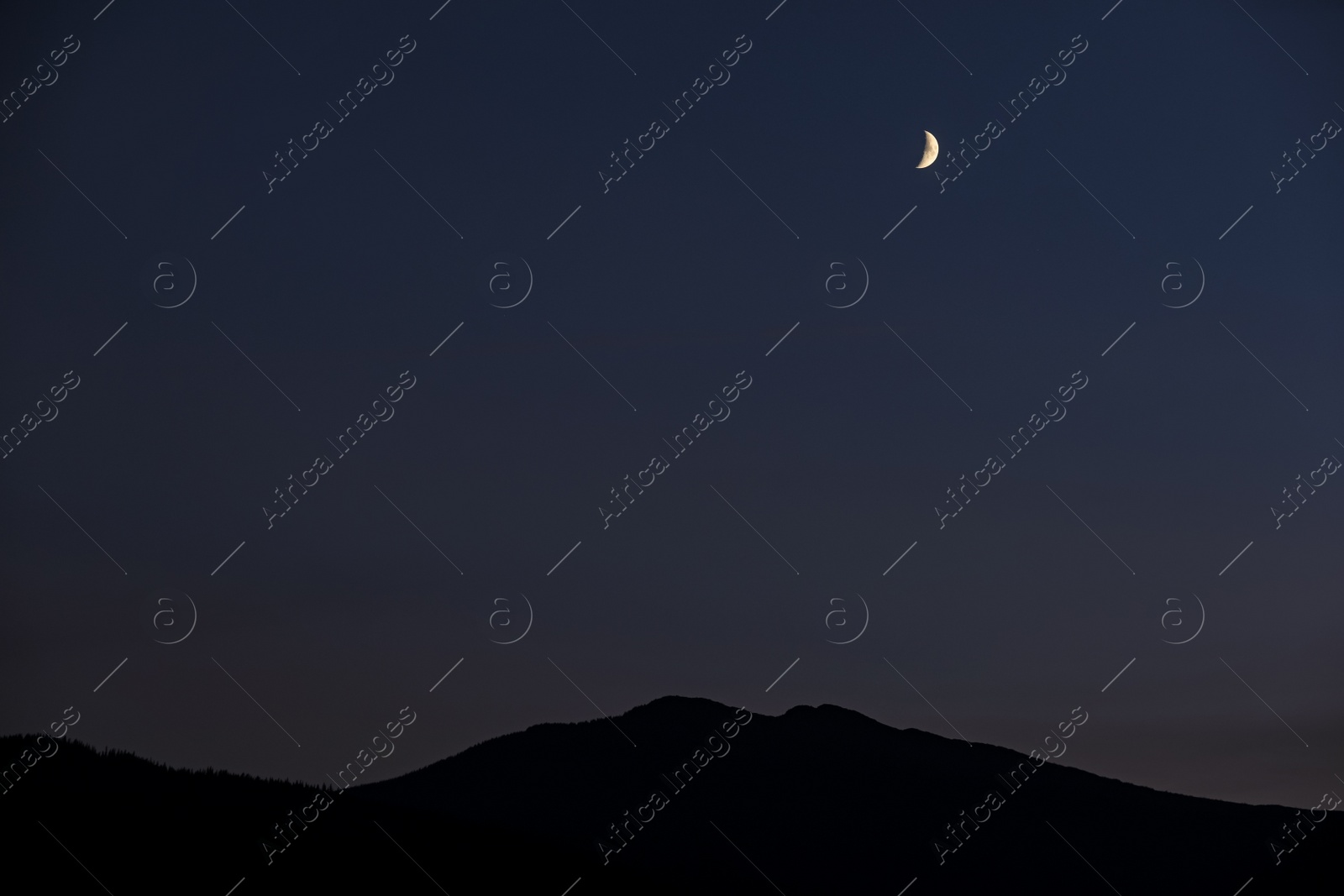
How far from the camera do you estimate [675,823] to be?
201 feet

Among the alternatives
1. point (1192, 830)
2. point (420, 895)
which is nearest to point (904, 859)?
point (1192, 830)

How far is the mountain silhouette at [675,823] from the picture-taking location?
79.2 feet

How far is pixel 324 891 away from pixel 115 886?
4.50 m

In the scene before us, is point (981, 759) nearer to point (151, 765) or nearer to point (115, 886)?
point (151, 765)

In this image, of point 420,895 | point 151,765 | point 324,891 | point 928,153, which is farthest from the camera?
point 151,765

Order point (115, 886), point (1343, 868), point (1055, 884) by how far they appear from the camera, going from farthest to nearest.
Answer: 1. point (1055, 884)
2. point (1343, 868)
3. point (115, 886)

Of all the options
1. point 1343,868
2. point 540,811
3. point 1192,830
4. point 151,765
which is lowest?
point 1192,830

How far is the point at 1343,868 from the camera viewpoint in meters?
44.0

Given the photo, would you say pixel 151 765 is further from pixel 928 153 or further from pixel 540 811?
pixel 540 811

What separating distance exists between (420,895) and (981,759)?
60820 mm

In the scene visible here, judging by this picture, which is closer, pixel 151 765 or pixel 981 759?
pixel 151 765

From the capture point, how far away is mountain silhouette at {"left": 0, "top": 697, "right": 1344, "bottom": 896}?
79.2 feet

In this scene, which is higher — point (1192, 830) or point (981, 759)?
point (981, 759)

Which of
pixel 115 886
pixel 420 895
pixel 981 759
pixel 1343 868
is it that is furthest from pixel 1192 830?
pixel 115 886
